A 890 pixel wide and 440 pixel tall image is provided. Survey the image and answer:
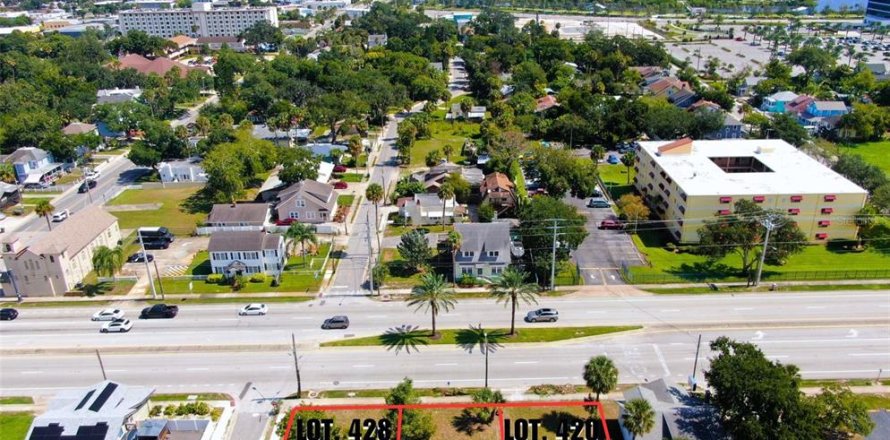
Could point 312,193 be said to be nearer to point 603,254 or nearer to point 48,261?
point 48,261

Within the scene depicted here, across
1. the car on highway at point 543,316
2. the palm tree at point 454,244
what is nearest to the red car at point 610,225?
the palm tree at point 454,244

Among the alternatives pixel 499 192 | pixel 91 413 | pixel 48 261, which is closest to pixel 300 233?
pixel 48 261

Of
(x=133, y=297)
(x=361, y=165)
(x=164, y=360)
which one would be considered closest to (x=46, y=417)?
(x=164, y=360)

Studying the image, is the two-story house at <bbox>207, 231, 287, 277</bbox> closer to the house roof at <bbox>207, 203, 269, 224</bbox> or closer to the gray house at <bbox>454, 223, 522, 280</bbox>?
the house roof at <bbox>207, 203, 269, 224</bbox>

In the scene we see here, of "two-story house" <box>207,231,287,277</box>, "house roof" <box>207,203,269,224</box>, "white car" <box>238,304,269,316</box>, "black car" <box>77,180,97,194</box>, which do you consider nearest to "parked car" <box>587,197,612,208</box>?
"two-story house" <box>207,231,287,277</box>

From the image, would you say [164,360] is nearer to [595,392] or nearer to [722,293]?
[595,392]
